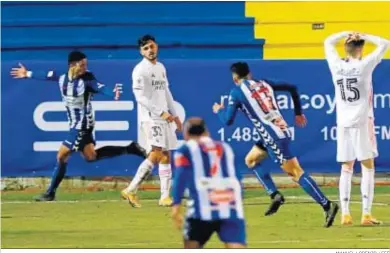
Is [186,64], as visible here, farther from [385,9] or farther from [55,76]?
[385,9]

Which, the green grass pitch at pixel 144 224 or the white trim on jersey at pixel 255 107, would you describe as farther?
the white trim on jersey at pixel 255 107

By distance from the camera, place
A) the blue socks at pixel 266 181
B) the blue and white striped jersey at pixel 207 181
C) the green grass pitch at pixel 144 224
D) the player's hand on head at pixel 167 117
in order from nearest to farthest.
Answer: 1. the blue and white striped jersey at pixel 207 181
2. the green grass pitch at pixel 144 224
3. the blue socks at pixel 266 181
4. the player's hand on head at pixel 167 117

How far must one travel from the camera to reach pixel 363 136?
15.7 metres

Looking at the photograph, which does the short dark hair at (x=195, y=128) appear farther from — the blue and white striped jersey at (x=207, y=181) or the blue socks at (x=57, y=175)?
the blue socks at (x=57, y=175)

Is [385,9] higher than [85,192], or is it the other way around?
[385,9]

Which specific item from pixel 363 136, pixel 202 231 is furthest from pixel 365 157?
pixel 202 231

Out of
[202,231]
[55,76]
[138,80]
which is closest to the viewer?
[202,231]

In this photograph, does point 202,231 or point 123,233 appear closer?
point 202,231

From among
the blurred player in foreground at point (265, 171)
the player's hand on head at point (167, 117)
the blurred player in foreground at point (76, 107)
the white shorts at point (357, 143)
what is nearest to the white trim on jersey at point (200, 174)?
the white shorts at point (357, 143)

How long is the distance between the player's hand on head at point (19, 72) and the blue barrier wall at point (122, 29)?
1.62m

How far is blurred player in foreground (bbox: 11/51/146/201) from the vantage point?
61.4 ft

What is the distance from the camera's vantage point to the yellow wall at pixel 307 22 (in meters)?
22.0

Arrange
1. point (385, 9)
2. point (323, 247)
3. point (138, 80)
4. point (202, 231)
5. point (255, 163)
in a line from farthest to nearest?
point (385, 9), point (138, 80), point (255, 163), point (323, 247), point (202, 231)

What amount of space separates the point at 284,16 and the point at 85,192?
4.73 metres
